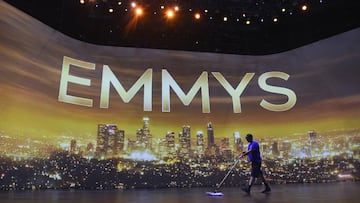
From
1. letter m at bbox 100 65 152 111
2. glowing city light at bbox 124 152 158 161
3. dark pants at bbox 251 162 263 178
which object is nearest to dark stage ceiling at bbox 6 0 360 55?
letter m at bbox 100 65 152 111

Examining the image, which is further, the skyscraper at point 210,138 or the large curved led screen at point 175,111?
the skyscraper at point 210,138

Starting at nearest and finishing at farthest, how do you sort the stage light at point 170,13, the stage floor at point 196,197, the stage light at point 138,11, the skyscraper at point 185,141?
the stage floor at point 196,197 < the stage light at point 138,11 < the stage light at point 170,13 < the skyscraper at point 185,141

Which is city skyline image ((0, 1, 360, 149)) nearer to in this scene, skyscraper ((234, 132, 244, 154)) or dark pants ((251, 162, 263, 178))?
skyscraper ((234, 132, 244, 154))

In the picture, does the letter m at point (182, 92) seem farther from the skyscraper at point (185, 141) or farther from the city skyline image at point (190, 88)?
the skyscraper at point (185, 141)

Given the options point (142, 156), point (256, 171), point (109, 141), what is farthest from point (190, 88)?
point (256, 171)

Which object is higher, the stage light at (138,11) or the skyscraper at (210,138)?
the stage light at (138,11)

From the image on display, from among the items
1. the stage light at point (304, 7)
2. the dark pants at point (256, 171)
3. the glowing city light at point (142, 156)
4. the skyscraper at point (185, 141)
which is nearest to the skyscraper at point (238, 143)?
the skyscraper at point (185, 141)

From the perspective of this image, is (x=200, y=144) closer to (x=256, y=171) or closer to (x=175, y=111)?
(x=175, y=111)

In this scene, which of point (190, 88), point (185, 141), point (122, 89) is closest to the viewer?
point (122, 89)

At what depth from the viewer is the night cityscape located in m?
7.35

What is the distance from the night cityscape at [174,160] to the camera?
7348mm

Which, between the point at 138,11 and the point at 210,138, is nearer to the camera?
the point at 138,11

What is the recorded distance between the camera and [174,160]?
855 cm

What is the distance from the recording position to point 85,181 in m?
7.62
